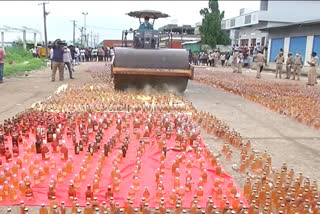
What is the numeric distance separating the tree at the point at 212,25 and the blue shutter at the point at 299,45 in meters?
15.7

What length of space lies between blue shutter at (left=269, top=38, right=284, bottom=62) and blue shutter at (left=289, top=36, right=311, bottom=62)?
183 cm

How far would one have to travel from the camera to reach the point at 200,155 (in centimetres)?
605

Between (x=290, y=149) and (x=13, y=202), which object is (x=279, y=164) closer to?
(x=290, y=149)

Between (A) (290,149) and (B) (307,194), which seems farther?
(A) (290,149)

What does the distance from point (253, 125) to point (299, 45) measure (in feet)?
78.7

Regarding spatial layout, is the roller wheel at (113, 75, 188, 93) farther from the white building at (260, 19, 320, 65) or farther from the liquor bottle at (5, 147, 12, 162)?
the white building at (260, 19, 320, 65)

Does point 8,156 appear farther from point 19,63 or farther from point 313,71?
point 19,63

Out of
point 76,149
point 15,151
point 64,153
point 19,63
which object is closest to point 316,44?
point 19,63

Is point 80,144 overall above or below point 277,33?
below

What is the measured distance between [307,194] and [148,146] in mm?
3044

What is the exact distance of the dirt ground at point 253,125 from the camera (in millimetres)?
6127

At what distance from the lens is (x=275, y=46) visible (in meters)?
34.1

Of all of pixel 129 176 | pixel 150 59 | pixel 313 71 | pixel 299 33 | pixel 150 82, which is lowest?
pixel 129 176

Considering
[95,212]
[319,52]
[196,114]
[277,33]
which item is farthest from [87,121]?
[277,33]
